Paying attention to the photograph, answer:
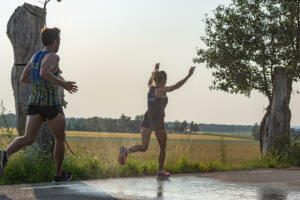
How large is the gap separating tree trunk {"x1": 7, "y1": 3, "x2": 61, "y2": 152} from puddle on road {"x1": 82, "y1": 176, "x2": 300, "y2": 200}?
208 centimetres

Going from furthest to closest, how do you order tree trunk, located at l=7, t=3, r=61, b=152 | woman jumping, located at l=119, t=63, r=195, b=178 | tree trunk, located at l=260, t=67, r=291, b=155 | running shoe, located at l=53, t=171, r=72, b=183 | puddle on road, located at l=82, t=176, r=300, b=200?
tree trunk, located at l=260, t=67, r=291, b=155, tree trunk, located at l=7, t=3, r=61, b=152, woman jumping, located at l=119, t=63, r=195, b=178, running shoe, located at l=53, t=171, r=72, b=183, puddle on road, located at l=82, t=176, r=300, b=200

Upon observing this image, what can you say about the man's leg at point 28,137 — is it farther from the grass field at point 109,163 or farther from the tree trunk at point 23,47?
the tree trunk at point 23,47

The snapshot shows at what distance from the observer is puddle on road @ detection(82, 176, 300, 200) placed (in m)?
6.55

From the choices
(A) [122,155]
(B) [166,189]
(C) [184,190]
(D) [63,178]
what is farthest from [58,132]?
(A) [122,155]

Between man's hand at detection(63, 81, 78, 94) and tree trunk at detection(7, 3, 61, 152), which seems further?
tree trunk at detection(7, 3, 61, 152)

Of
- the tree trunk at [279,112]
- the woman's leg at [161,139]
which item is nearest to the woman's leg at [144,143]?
the woman's leg at [161,139]

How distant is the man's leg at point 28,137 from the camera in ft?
21.0

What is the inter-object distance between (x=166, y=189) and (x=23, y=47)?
4038 millimetres

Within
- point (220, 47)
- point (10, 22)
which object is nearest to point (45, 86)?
point (10, 22)

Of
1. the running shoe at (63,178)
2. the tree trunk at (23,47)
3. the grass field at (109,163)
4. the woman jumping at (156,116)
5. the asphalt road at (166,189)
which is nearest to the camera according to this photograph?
the asphalt road at (166,189)

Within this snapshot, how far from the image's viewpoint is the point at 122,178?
28.5 ft

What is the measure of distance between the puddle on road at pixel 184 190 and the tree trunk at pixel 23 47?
2.08 meters

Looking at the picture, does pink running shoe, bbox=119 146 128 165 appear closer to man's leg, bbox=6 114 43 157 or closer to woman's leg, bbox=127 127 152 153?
woman's leg, bbox=127 127 152 153

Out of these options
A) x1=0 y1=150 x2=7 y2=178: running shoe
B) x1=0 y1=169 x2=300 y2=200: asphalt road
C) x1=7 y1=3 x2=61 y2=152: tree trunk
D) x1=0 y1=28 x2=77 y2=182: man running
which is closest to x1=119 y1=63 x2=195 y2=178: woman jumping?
x1=0 y1=169 x2=300 y2=200: asphalt road
